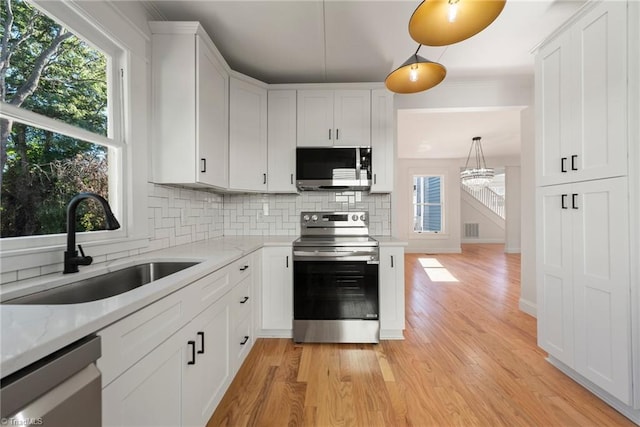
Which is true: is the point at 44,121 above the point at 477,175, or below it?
below

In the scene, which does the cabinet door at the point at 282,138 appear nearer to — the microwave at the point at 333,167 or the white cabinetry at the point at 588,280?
the microwave at the point at 333,167

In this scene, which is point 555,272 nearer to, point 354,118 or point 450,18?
point 450,18

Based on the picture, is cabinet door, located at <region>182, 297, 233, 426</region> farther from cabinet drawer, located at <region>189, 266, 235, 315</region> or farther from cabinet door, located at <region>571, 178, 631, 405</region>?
cabinet door, located at <region>571, 178, 631, 405</region>

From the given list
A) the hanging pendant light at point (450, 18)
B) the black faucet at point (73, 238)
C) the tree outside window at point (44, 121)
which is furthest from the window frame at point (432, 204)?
the black faucet at point (73, 238)

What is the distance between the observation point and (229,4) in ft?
6.01

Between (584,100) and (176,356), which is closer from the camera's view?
(176,356)

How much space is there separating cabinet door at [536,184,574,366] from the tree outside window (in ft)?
9.76

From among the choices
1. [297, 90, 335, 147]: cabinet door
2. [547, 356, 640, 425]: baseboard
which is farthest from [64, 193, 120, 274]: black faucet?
[547, 356, 640, 425]: baseboard

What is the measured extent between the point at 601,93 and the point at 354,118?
175cm

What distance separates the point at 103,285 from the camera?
125 cm

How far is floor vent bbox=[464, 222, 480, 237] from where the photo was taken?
884 centimetres

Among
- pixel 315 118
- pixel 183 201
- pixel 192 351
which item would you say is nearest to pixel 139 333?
pixel 192 351

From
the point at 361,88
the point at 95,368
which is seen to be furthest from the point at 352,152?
the point at 95,368

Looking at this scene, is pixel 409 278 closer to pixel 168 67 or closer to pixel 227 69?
pixel 227 69
